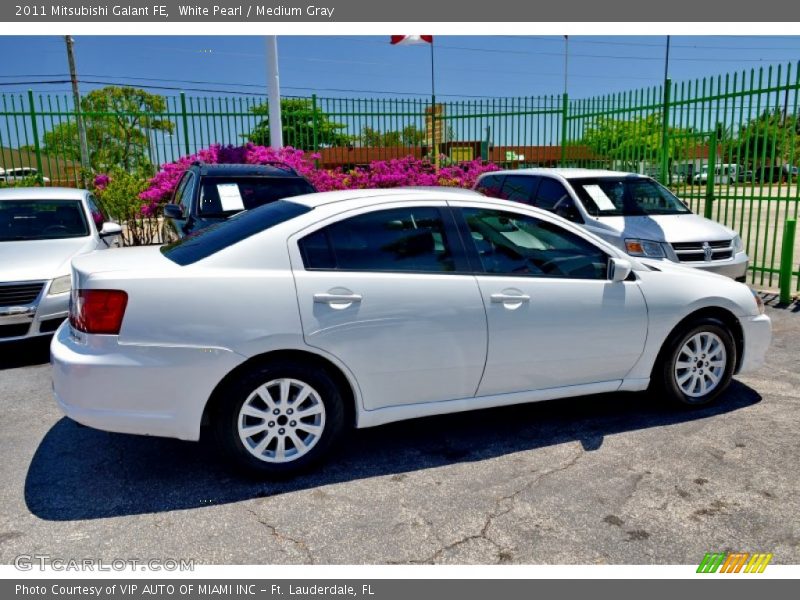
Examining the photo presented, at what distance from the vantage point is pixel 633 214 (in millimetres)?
8508

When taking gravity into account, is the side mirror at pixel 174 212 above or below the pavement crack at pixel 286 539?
above

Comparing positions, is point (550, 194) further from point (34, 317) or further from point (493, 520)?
point (493, 520)

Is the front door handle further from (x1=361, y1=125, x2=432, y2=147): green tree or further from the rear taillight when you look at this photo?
(x1=361, y1=125, x2=432, y2=147): green tree

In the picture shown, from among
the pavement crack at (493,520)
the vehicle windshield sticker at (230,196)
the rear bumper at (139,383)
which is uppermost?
the vehicle windshield sticker at (230,196)

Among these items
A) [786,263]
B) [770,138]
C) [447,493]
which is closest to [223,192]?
[447,493]

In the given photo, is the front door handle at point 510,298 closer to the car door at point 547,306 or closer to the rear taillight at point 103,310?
the car door at point 547,306

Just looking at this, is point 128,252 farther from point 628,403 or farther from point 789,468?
point 789,468

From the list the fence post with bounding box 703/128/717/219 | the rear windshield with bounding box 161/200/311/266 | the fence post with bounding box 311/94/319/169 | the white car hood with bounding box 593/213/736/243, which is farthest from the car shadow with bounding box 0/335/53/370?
the fence post with bounding box 703/128/717/219

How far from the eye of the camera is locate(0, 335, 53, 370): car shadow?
19.5 ft

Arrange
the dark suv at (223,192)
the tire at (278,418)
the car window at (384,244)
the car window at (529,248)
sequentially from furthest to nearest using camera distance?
the dark suv at (223,192) < the car window at (529,248) < the car window at (384,244) < the tire at (278,418)

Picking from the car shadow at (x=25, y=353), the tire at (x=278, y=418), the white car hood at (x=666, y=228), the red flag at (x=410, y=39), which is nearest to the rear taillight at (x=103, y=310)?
the tire at (x=278, y=418)

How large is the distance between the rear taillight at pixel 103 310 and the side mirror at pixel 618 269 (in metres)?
2.85

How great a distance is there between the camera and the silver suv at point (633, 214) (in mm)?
7750

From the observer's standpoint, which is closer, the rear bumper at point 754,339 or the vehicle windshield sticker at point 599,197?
the rear bumper at point 754,339
